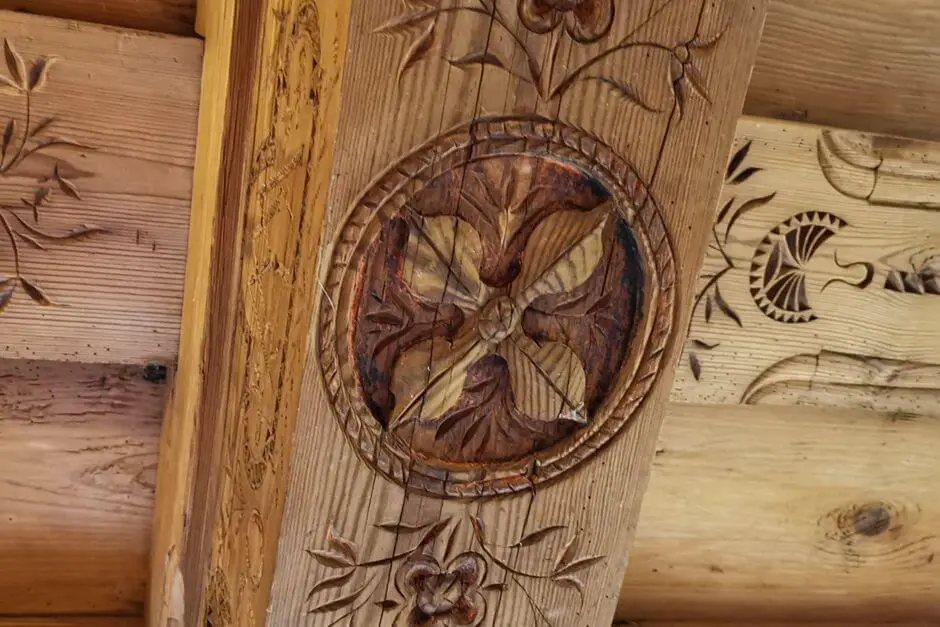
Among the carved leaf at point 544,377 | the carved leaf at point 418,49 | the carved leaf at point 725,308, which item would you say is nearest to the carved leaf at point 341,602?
the carved leaf at point 544,377

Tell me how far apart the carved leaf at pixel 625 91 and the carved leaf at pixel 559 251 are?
0.31 ft

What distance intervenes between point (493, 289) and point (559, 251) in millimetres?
69

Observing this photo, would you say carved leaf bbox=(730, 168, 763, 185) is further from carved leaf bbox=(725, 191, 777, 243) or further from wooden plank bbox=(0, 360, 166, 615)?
wooden plank bbox=(0, 360, 166, 615)

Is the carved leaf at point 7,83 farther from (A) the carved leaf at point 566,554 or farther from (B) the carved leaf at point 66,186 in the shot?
(A) the carved leaf at point 566,554

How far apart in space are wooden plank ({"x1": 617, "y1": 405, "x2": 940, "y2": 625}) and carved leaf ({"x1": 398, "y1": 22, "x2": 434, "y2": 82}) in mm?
813

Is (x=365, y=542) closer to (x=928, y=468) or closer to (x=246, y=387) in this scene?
(x=246, y=387)

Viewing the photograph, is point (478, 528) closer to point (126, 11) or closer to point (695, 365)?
point (695, 365)

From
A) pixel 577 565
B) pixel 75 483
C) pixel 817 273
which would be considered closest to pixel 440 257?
pixel 577 565

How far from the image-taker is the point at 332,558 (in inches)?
34.1

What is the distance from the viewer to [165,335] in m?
1.22

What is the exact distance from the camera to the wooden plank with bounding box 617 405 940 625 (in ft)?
4.67

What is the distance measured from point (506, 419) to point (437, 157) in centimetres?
27

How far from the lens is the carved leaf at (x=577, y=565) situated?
95cm

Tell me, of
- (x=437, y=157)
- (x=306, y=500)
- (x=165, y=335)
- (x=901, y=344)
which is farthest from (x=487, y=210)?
(x=901, y=344)
